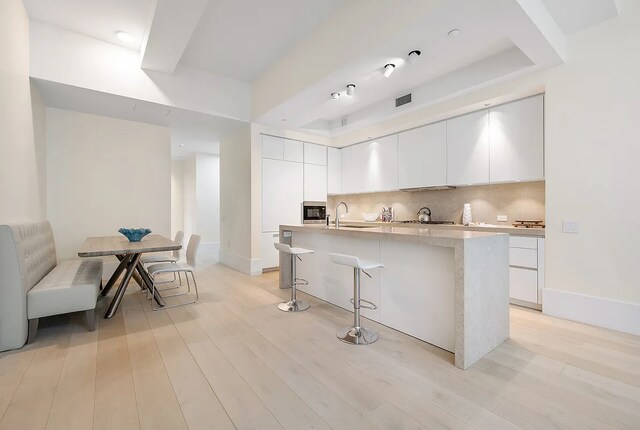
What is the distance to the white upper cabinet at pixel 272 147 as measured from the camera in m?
5.14

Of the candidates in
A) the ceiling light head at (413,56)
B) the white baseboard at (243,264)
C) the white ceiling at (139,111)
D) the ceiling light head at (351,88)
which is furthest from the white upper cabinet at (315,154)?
the ceiling light head at (413,56)

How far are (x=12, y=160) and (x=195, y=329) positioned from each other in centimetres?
253

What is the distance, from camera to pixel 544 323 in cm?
283

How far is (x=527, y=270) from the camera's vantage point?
326cm

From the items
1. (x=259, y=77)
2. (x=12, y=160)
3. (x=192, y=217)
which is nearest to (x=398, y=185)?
(x=259, y=77)

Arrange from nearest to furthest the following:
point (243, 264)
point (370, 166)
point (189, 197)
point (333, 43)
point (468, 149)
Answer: point (333, 43), point (468, 149), point (243, 264), point (370, 166), point (189, 197)

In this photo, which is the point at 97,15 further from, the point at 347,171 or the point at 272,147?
the point at 347,171

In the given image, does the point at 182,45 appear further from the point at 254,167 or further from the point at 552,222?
the point at 552,222

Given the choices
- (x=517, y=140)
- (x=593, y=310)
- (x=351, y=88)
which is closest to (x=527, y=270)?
(x=593, y=310)

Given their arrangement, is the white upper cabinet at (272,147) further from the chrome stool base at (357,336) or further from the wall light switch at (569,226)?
the wall light switch at (569,226)

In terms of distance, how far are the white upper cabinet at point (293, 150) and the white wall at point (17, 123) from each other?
345cm

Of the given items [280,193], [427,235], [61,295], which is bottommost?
[61,295]

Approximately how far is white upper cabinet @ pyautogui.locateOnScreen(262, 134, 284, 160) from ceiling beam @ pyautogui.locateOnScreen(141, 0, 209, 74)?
5.74 feet

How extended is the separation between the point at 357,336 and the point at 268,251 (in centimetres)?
305
